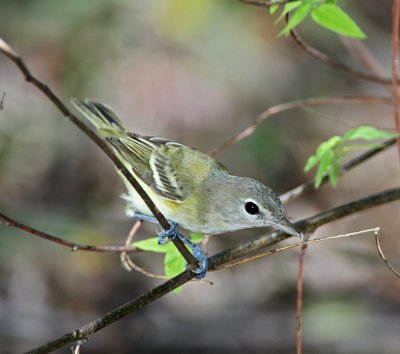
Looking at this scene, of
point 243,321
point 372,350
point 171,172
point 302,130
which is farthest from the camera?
point 302,130

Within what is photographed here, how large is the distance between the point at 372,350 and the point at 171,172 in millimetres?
2955

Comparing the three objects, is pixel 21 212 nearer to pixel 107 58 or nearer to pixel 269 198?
pixel 107 58

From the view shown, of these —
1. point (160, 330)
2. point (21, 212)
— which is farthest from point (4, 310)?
point (160, 330)

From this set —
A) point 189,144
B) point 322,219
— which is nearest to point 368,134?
point 322,219

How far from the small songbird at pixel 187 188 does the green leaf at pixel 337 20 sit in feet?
2.92

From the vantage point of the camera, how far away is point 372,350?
228 inches

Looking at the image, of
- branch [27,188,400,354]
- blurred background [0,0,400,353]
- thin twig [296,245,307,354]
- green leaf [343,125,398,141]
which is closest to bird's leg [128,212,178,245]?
branch [27,188,400,354]

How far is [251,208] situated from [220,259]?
41 cm

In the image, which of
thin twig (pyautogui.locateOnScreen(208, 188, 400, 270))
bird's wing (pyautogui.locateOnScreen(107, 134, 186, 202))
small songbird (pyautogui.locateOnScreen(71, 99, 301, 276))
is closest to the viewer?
thin twig (pyautogui.locateOnScreen(208, 188, 400, 270))

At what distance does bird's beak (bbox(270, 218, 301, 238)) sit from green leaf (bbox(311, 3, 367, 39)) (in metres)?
0.92

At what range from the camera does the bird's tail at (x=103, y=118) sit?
4.27 m

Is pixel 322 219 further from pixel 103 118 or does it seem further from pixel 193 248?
pixel 103 118

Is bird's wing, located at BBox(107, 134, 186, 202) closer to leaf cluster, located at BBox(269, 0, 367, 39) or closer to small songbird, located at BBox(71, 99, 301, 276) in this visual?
small songbird, located at BBox(71, 99, 301, 276)

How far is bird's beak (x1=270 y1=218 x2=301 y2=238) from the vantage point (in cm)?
314
